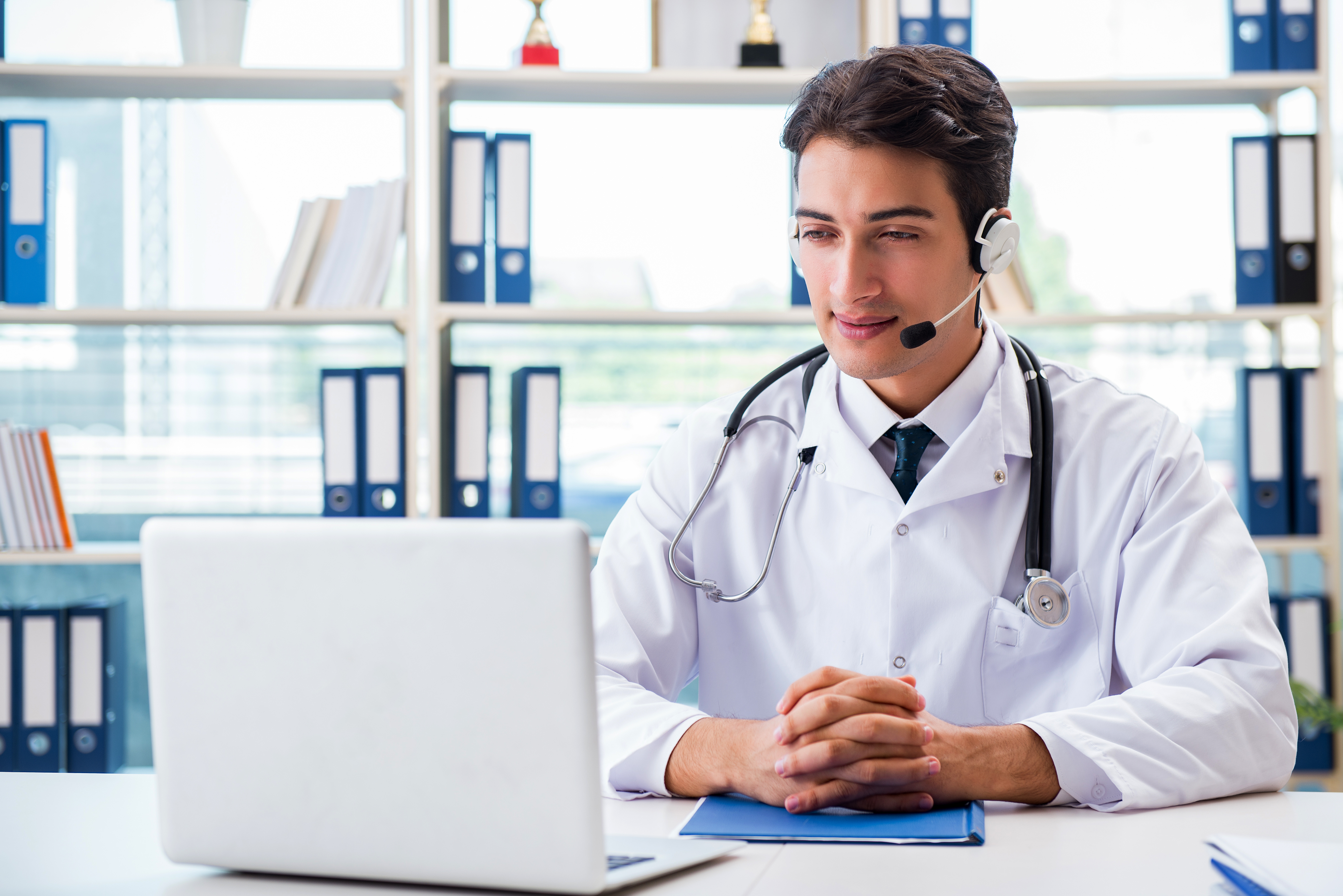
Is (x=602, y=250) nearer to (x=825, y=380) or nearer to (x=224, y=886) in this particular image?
(x=825, y=380)

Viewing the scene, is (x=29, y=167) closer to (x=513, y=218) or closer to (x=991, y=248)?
(x=513, y=218)

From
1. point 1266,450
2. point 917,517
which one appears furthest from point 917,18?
point 917,517

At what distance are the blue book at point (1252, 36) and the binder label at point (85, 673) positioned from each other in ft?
8.65

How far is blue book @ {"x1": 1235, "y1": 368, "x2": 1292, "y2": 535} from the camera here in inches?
87.7

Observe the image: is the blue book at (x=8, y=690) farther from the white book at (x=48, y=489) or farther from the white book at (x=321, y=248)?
the white book at (x=321, y=248)

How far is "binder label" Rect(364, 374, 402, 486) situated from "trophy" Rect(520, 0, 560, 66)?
0.73 metres

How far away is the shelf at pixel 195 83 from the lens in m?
2.25

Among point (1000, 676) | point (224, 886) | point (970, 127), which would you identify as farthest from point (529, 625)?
point (970, 127)

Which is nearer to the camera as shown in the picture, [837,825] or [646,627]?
[837,825]

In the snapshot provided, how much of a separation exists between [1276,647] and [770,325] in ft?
4.53

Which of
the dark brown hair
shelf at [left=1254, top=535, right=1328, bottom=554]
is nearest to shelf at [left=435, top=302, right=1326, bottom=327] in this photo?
shelf at [left=1254, top=535, right=1328, bottom=554]

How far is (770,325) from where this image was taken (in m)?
2.34

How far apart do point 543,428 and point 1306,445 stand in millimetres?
1562

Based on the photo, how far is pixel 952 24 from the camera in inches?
88.9
